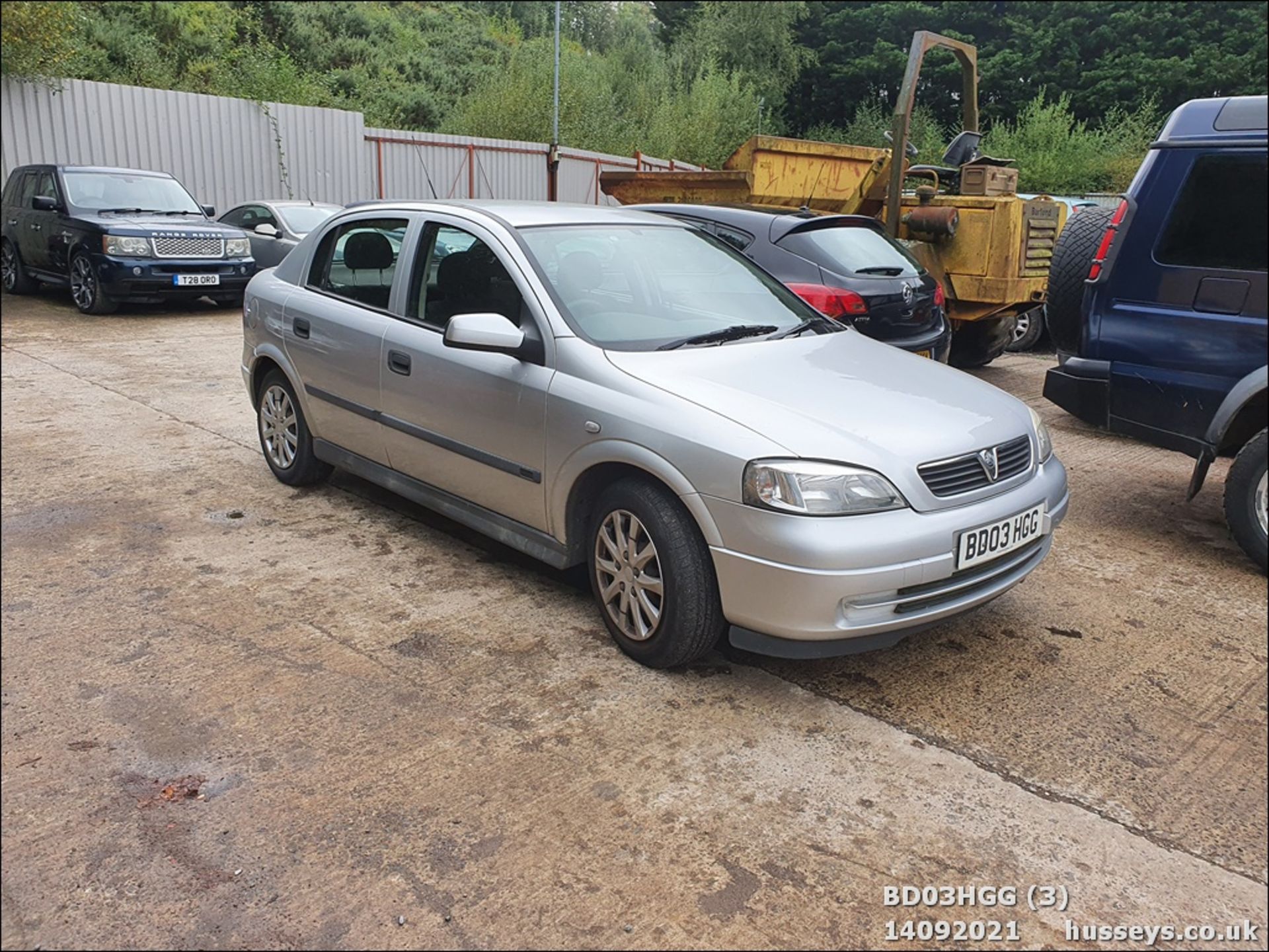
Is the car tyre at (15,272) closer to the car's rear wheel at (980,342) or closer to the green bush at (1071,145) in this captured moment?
the car's rear wheel at (980,342)

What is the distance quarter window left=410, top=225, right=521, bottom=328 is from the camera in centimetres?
394

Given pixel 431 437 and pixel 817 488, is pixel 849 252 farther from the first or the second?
pixel 817 488

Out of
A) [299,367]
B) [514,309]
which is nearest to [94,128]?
[299,367]

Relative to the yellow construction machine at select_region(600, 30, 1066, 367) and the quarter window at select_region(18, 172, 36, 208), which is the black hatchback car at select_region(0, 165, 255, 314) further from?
the yellow construction machine at select_region(600, 30, 1066, 367)

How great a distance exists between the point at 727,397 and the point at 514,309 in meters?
1.07

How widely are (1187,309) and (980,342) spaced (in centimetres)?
753

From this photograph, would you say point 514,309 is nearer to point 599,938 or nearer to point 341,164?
→ point 599,938

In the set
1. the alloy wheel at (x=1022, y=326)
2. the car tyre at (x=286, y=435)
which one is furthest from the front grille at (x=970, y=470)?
the alloy wheel at (x=1022, y=326)

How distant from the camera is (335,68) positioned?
15.7 m

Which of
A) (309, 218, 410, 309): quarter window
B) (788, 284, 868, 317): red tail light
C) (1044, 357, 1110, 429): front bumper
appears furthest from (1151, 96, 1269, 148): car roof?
(788, 284, 868, 317): red tail light

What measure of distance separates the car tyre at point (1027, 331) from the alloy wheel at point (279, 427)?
724cm

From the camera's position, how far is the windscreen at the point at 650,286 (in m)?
3.79

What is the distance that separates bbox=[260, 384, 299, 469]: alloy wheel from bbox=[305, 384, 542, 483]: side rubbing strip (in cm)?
33

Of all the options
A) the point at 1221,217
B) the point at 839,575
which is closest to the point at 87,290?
the point at 839,575
